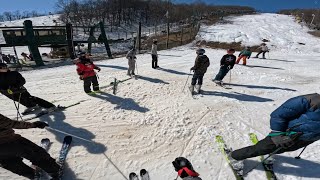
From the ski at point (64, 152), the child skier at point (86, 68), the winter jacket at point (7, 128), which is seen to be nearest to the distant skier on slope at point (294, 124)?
the ski at point (64, 152)

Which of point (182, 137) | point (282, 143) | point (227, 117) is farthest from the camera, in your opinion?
point (227, 117)

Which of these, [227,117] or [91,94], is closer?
[227,117]

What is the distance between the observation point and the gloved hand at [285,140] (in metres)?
4.37

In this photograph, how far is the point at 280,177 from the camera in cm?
512

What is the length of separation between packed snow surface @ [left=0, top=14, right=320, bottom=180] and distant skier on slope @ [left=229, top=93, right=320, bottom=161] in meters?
0.99

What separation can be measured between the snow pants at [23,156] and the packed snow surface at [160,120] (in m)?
0.58

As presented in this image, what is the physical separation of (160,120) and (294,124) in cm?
394

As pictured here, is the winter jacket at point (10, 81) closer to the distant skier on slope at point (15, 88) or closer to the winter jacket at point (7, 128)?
the distant skier on slope at point (15, 88)

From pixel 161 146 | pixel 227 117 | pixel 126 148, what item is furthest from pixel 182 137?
pixel 227 117

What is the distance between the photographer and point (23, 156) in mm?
4383

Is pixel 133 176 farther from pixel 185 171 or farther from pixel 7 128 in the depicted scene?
pixel 7 128

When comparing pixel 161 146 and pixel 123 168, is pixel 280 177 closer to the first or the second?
pixel 161 146

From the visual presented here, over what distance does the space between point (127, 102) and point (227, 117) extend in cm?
357

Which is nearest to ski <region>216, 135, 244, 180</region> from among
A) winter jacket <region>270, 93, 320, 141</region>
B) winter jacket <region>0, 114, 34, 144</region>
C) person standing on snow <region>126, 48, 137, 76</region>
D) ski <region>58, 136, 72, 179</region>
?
winter jacket <region>270, 93, 320, 141</region>
